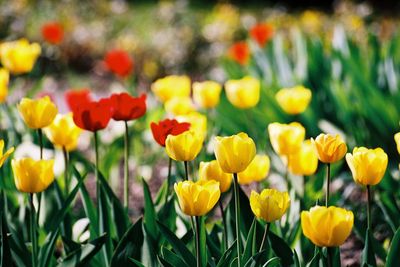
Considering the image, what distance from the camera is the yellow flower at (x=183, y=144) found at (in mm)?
1720

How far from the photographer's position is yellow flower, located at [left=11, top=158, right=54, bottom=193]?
1.71 meters

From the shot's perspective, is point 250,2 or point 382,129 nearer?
point 382,129

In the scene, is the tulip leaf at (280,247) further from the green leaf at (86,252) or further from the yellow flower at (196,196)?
the green leaf at (86,252)

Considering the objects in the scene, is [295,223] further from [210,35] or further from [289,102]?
[210,35]

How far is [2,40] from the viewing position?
7.06m

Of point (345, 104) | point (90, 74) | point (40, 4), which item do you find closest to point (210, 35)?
point (90, 74)

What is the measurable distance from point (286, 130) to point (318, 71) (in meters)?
2.13

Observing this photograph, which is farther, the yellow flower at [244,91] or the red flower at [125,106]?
the yellow flower at [244,91]

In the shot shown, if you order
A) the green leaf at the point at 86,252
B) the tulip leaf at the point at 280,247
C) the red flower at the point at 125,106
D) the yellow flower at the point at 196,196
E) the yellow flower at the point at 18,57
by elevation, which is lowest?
the tulip leaf at the point at 280,247

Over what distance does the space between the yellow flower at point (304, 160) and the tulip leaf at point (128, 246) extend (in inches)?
22.4

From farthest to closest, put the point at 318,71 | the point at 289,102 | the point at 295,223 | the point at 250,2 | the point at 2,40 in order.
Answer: the point at 250,2
the point at 2,40
the point at 318,71
the point at 289,102
the point at 295,223

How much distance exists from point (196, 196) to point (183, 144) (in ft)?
0.66

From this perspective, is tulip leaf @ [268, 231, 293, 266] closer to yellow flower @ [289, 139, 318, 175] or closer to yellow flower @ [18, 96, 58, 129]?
yellow flower @ [289, 139, 318, 175]

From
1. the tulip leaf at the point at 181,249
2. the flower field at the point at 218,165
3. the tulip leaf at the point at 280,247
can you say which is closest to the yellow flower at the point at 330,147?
the flower field at the point at 218,165
